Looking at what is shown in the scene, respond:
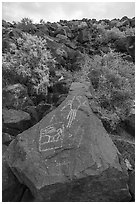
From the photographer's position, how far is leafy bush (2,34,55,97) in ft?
36.0

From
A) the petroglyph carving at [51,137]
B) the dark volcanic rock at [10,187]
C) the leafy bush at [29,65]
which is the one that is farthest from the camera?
the leafy bush at [29,65]

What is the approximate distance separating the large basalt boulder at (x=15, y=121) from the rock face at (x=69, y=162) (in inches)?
55.3

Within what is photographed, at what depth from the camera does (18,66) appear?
457 inches

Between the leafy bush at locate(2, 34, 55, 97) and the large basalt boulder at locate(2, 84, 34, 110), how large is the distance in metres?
0.94

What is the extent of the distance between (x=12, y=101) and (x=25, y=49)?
4778 mm

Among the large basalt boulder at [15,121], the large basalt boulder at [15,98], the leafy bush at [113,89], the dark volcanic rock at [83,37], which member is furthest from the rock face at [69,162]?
the dark volcanic rock at [83,37]

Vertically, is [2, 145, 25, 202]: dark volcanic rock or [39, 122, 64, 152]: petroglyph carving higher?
[39, 122, 64, 152]: petroglyph carving

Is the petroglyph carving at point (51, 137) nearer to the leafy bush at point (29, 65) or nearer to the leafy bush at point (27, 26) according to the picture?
the leafy bush at point (29, 65)

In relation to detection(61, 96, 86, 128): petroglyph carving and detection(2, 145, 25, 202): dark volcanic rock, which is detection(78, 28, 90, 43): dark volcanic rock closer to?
detection(61, 96, 86, 128): petroglyph carving

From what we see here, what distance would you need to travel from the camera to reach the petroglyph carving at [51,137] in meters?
5.95

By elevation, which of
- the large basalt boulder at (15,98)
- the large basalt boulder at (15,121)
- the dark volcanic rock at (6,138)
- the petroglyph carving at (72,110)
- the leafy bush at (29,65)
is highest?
the leafy bush at (29,65)

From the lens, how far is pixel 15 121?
764 cm

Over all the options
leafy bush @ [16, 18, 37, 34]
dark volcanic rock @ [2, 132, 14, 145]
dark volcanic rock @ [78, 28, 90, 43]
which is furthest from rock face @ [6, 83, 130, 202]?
dark volcanic rock @ [78, 28, 90, 43]

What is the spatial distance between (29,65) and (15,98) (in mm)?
3567
